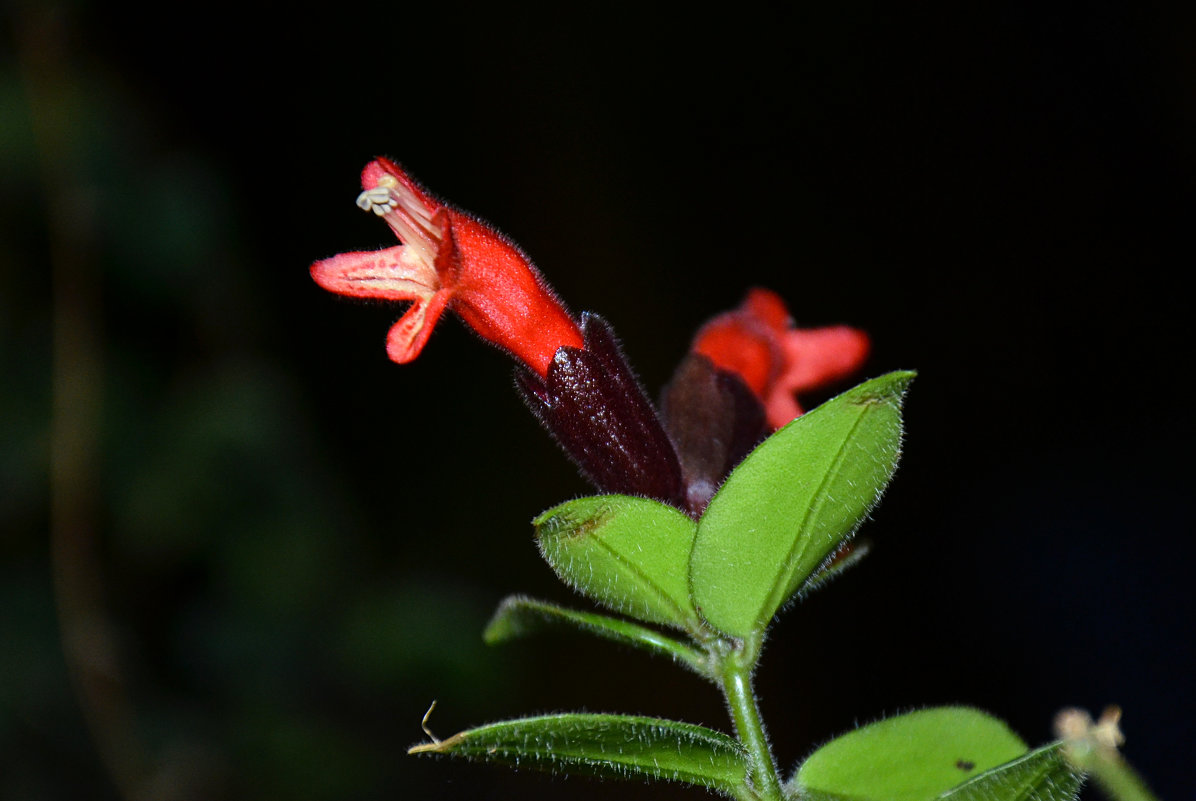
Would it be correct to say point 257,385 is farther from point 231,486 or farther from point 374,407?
point 374,407

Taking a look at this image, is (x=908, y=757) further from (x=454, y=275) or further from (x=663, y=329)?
(x=663, y=329)

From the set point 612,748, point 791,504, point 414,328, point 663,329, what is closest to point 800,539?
point 791,504

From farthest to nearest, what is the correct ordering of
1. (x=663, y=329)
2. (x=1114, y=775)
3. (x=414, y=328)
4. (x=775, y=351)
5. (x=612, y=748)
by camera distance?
(x=663, y=329)
(x=775, y=351)
(x=414, y=328)
(x=612, y=748)
(x=1114, y=775)

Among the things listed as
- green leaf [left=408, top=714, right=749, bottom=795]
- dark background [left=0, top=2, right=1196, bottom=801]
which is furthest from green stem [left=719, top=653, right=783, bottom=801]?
dark background [left=0, top=2, right=1196, bottom=801]

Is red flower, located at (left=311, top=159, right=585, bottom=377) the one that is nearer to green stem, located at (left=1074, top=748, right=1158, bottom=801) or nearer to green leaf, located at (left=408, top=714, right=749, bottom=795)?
green leaf, located at (left=408, top=714, right=749, bottom=795)

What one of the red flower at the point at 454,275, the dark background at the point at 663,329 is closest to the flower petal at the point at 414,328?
the red flower at the point at 454,275

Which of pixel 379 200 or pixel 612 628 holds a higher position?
pixel 379 200
